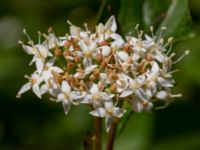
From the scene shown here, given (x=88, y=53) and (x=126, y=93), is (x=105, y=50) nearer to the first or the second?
(x=88, y=53)

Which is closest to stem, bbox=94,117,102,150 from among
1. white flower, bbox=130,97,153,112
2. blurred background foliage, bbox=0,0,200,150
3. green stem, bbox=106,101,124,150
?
green stem, bbox=106,101,124,150

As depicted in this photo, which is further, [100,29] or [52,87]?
[100,29]

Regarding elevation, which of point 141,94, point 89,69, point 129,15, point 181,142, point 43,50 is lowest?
point 181,142

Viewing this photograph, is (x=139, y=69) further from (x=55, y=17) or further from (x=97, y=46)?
(x=55, y=17)

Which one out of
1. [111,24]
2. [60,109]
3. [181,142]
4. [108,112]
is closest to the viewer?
[108,112]

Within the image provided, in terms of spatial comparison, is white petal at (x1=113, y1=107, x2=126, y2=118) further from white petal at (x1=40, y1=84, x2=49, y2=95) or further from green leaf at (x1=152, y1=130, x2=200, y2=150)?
green leaf at (x1=152, y1=130, x2=200, y2=150)

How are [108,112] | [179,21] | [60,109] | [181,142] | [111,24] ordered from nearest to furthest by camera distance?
1. [108,112]
2. [111,24]
3. [179,21]
4. [181,142]
5. [60,109]

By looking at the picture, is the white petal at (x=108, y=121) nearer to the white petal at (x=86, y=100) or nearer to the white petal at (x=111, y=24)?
the white petal at (x=86, y=100)

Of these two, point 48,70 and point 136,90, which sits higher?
point 48,70

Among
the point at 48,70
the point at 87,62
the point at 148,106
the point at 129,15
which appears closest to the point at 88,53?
the point at 87,62
